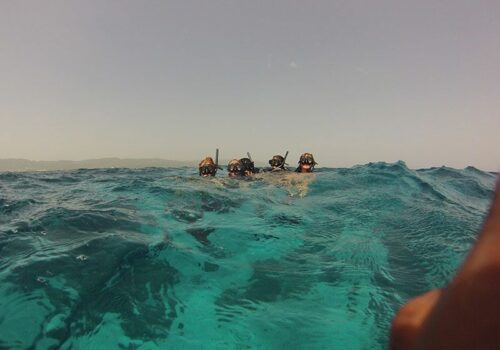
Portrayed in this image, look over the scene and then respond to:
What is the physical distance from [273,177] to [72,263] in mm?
14649

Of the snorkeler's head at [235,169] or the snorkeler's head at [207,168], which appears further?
the snorkeler's head at [235,169]

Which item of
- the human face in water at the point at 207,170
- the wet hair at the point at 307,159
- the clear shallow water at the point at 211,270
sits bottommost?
the clear shallow water at the point at 211,270

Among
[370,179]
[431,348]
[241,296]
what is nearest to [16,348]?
[241,296]

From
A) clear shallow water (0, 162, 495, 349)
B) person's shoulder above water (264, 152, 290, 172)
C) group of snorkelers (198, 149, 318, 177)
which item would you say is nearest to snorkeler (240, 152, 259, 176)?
group of snorkelers (198, 149, 318, 177)

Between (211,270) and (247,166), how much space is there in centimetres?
1504

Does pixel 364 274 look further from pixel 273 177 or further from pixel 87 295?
pixel 273 177

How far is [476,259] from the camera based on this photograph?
1.04 metres

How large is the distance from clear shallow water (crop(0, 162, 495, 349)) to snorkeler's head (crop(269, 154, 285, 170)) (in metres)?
11.3

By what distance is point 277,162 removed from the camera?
23828mm

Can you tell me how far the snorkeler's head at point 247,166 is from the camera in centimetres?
2120

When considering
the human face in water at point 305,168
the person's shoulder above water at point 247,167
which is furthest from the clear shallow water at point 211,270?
the human face in water at point 305,168

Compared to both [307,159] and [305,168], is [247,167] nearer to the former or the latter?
[305,168]

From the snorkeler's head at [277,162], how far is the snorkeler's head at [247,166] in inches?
80.5

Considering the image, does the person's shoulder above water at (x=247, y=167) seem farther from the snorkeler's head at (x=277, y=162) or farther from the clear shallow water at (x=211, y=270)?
the clear shallow water at (x=211, y=270)
